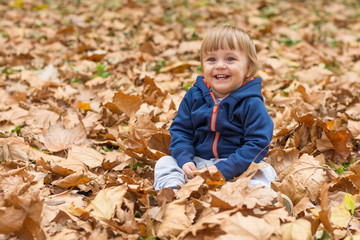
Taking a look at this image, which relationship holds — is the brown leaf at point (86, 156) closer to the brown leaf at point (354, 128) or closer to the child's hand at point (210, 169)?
the child's hand at point (210, 169)

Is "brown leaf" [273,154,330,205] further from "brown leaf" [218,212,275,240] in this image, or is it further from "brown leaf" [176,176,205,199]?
"brown leaf" [218,212,275,240]

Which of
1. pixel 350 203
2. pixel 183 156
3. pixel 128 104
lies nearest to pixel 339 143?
pixel 350 203

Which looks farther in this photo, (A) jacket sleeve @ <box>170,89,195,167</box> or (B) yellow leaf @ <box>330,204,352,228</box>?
(A) jacket sleeve @ <box>170,89,195,167</box>

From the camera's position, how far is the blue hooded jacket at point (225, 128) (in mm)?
2125

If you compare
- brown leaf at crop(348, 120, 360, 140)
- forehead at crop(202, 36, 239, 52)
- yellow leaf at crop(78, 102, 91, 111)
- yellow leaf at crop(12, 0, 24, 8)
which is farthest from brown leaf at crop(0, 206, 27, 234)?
yellow leaf at crop(12, 0, 24, 8)

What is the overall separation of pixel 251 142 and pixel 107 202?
0.84 meters

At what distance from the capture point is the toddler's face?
2204mm

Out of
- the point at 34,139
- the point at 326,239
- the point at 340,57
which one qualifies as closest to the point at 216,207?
the point at 326,239

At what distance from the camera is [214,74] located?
2236 mm

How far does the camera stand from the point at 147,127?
2.77m

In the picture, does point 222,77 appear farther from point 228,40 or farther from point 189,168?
point 189,168

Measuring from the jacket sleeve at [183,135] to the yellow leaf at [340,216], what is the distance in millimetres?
828

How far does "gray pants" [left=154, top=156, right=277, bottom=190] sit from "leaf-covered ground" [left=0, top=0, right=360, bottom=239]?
0.06m

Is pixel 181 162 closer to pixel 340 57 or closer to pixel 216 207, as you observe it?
pixel 216 207
